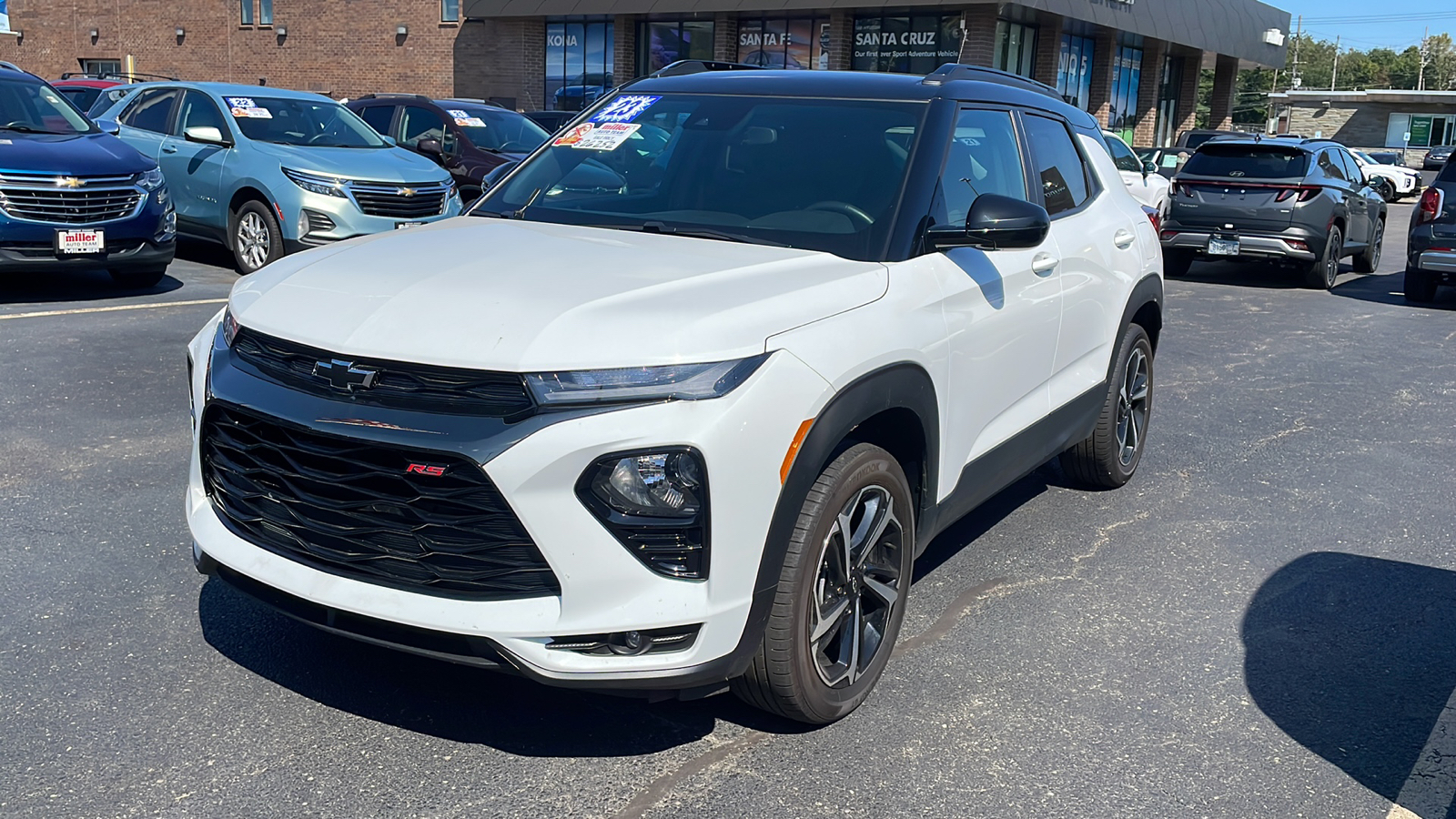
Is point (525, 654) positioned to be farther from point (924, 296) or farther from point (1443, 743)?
point (1443, 743)

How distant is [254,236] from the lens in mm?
11102

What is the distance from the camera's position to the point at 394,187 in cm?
1118

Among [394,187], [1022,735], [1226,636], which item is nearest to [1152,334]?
[1226,636]

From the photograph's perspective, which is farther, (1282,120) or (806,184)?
(1282,120)

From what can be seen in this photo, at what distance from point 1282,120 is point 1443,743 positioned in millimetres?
84318

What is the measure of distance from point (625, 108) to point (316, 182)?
6.90 metres

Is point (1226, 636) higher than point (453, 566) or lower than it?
lower

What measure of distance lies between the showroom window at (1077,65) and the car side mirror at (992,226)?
33.1 meters

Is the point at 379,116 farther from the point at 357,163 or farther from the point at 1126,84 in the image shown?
the point at 1126,84

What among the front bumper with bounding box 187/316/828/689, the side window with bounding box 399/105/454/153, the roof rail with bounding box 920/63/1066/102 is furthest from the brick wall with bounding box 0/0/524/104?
the front bumper with bounding box 187/316/828/689

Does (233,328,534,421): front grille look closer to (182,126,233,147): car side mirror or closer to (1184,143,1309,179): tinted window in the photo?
(182,126,233,147): car side mirror

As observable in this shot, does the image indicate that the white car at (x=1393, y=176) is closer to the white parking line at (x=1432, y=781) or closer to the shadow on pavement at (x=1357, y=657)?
the shadow on pavement at (x=1357, y=657)

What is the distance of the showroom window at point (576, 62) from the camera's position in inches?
1468

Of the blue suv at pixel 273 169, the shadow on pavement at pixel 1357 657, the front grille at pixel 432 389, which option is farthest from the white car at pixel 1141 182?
the front grille at pixel 432 389
